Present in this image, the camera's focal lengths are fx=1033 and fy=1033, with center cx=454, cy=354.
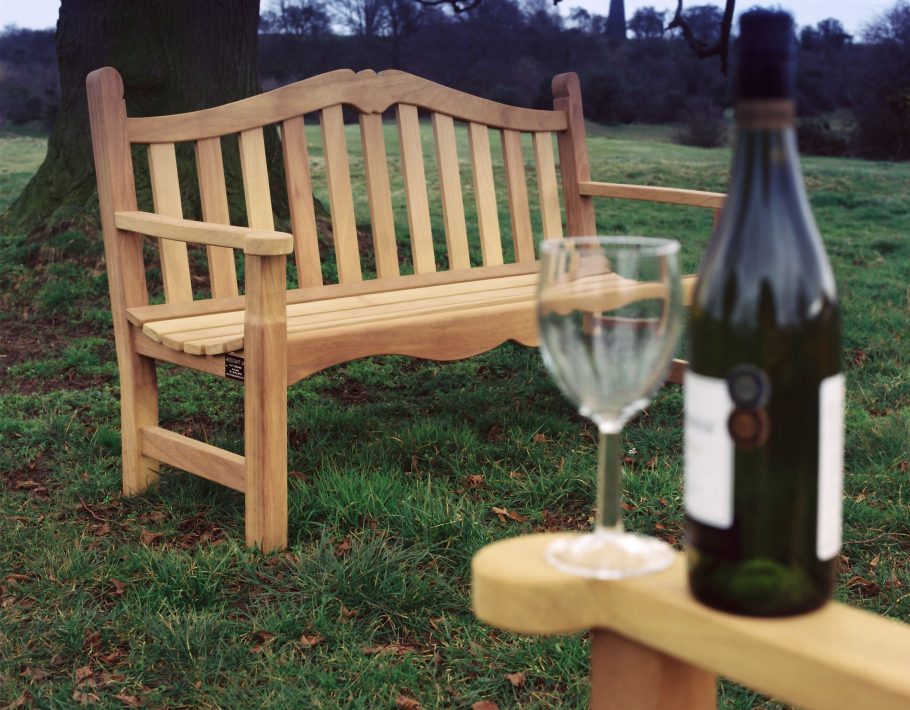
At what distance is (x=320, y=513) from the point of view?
297 centimetres

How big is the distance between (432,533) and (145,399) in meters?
1.10

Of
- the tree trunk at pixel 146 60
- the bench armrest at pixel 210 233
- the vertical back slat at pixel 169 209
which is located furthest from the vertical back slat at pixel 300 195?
the tree trunk at pixel 146 60

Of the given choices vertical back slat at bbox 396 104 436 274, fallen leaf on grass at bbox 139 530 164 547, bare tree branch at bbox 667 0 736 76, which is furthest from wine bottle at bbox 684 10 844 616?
bare tree branch at bbox 667 0 736 76

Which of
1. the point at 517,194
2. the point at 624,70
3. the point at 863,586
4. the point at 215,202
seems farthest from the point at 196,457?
the point at 624,70

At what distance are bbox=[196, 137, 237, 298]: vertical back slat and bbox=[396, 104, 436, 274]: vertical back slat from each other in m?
0.71

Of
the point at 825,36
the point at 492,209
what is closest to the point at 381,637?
the point at 492,209

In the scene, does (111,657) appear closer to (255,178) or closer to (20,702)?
(20,702)

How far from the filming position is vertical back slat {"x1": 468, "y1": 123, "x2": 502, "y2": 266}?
13.2 ft

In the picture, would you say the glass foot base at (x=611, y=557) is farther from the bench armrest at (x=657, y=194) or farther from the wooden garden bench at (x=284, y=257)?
the bench armrest at (x=657, y=194)

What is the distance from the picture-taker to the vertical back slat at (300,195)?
353 centimetres

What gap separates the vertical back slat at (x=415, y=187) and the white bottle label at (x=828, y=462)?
3010 mm

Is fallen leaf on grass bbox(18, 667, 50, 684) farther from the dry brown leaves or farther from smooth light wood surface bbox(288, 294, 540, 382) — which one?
smooth light wood surface bbox(288, 294, 540, 382)

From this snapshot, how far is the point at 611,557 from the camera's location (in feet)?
3.20

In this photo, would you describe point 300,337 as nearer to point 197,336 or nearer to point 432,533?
point 197,336
